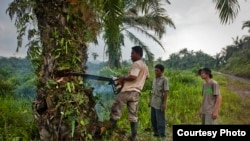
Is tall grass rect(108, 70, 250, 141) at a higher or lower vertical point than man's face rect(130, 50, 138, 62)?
lower

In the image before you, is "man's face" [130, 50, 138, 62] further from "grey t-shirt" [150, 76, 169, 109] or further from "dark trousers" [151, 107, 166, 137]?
"dark trousers" [151, 107, 166, 137]

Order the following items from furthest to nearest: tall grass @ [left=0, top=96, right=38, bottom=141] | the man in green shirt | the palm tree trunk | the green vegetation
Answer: the man in green shirt → the green vegetation → tall grass @ [left=0, top=96, right=38, bottom=141] → the palm tree trunk

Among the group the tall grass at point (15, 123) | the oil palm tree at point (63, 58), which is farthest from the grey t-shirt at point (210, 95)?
the tall grass at point (15, 123)

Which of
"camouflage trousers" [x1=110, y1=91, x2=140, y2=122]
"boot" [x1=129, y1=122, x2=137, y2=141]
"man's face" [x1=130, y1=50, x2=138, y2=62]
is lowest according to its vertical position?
"boot" [x1=129, y1=122, x2=137, y2=141]

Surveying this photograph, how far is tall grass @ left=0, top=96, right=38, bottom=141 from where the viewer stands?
16.5ft

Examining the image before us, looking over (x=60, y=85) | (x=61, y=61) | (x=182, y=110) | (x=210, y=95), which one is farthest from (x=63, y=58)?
(x=182, y=110)

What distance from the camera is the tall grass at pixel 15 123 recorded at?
198 inches

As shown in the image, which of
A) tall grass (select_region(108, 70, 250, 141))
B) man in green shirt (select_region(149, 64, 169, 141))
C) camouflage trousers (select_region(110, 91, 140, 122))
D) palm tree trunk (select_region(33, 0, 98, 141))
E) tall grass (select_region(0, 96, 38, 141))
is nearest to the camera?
palm tree trunk (select_region(33, 0, 98, 141))

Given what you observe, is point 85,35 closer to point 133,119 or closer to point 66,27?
point 66,27

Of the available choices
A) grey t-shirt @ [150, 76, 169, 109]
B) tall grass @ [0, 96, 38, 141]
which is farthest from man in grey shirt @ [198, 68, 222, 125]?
tall grass @ [0, 96, 38, 141]

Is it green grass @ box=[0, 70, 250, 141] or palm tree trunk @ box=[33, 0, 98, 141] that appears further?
green grass @ box=[0, 70, 250, 141]

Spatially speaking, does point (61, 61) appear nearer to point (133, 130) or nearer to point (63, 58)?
point (63, 58)

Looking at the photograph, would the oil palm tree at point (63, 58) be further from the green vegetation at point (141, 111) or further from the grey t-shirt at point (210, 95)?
the grey t-shirt at point (210, 95)

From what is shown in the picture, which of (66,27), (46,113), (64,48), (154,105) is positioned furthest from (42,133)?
(154,105)
